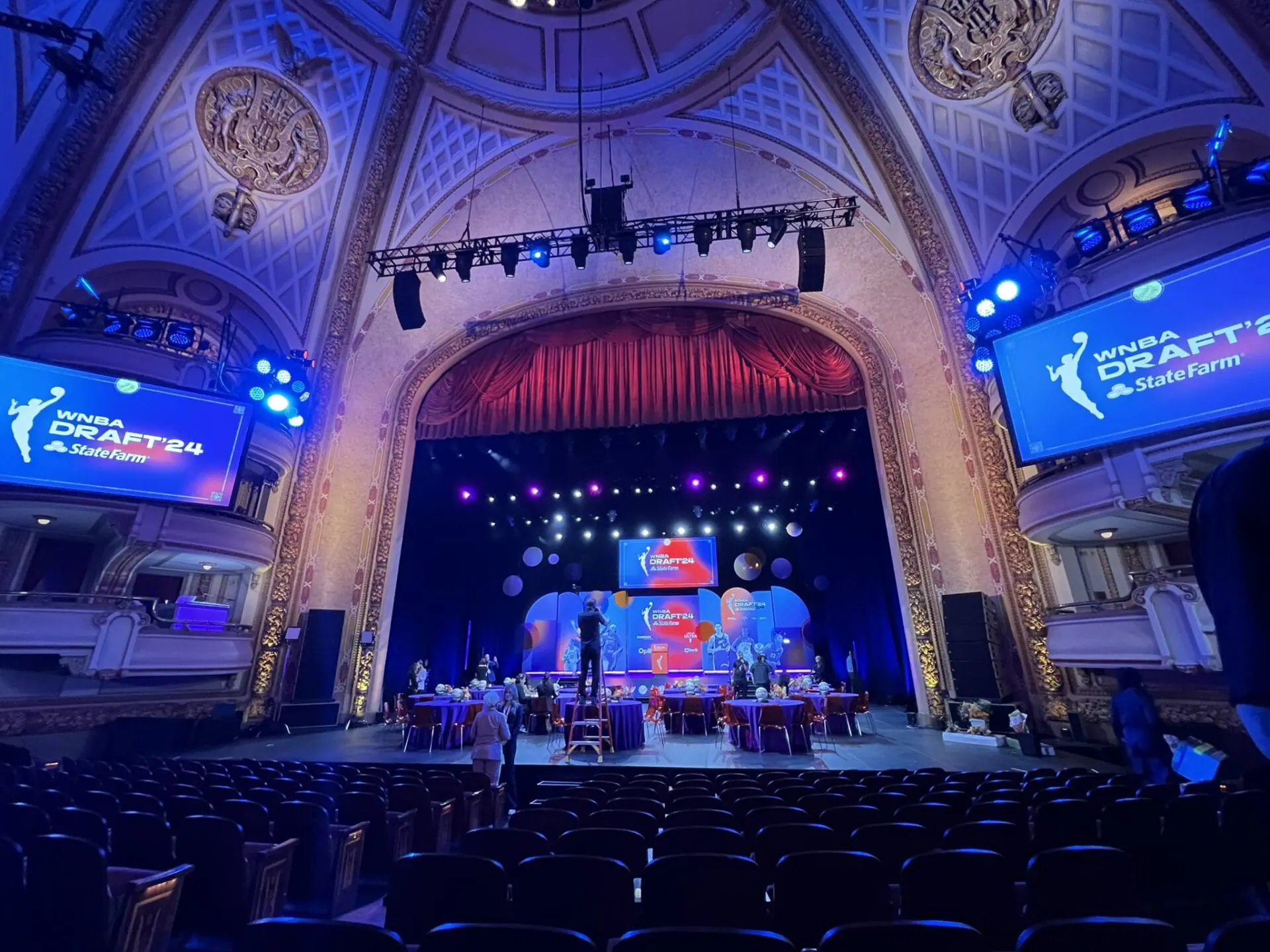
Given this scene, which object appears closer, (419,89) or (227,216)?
(227,216)

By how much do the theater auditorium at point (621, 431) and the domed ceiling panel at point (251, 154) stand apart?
0.08 metres

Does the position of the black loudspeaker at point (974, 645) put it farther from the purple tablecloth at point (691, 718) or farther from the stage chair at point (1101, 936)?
the stage chair at point (1101, 936)

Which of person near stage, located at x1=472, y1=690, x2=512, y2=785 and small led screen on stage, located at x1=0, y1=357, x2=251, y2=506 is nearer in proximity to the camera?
person near stage, located at x1=472, y1=690, x2=512, y2=785

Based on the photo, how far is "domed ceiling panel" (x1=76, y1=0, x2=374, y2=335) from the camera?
1029cm

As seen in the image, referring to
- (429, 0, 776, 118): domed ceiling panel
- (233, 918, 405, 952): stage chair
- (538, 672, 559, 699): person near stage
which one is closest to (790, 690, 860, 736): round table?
(538, 672, 559, 699): person near stage

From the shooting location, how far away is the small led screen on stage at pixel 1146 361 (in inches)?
272

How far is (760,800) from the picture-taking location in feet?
14.8

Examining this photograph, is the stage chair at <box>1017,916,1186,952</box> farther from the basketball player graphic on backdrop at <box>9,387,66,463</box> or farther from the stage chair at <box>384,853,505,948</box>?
the basketball player graphic on backdrop at <box>9,387,66,463</box>

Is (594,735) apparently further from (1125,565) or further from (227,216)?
(227,216)

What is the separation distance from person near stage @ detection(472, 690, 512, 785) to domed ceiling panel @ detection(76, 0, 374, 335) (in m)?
11.4

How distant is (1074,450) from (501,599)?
18.5 meters

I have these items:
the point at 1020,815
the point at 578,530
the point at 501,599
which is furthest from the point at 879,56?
the point at 501,599

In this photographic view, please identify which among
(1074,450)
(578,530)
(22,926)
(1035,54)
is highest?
(1035,54)

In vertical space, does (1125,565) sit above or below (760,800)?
above
